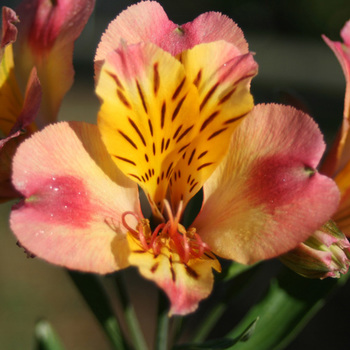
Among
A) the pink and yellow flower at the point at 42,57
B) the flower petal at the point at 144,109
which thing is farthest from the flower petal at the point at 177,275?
the pink and yellow flower at the point at 42,57

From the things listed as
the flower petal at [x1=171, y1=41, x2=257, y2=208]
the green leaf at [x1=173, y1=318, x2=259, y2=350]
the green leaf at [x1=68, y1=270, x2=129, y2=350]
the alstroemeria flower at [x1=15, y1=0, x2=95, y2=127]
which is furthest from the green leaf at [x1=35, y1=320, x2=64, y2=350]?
the flower petal at [x1=171, y1=41, x2=257, y2=208]

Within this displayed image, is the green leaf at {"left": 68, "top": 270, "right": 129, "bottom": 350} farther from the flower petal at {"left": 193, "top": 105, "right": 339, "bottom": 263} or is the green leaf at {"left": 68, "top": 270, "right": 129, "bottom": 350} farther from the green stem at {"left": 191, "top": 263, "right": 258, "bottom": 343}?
the flower petal at {"left": 193, "top": 105, "right": 339, "bottom": 263}

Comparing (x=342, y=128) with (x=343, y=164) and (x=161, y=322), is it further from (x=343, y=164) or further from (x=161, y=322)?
(x=161, y=322)

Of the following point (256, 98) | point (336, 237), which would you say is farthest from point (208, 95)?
point (256, 98)

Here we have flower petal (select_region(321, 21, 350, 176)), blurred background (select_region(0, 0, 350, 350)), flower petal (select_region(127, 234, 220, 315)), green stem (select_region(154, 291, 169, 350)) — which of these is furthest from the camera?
blurred background (select_region(0, 0, 350, 350))

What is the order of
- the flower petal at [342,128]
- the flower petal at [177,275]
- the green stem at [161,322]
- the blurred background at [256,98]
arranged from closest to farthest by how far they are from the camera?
the flower petal at [177,275], the flower petal at [342,128], the green stem at [161,322], the blurred background at [256,98]

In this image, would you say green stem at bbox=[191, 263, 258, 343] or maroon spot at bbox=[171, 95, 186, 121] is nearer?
maroon spot at bbox=[171, 95, 186, 121]

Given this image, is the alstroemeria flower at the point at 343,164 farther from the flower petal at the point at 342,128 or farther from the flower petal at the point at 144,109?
the flower petal at the point at 144,109

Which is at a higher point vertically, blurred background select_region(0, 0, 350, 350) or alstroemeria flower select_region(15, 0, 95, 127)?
alstroemeria flower select_region(15, 0, 95, 127)
